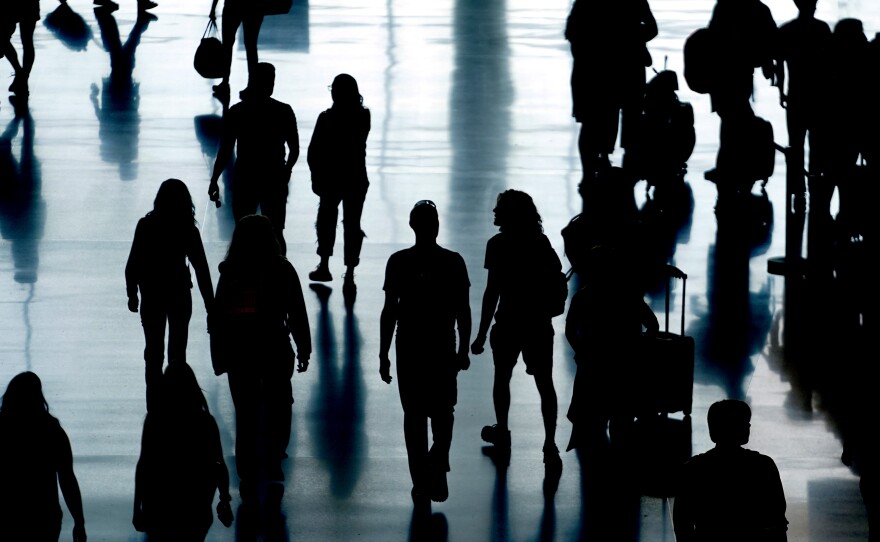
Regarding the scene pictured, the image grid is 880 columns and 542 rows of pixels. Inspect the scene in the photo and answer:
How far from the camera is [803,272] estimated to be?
44.0 feet

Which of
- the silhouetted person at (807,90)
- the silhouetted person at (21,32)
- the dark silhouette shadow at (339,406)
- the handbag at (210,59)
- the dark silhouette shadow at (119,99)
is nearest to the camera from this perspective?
the dark silhouette shadow at (339,406)

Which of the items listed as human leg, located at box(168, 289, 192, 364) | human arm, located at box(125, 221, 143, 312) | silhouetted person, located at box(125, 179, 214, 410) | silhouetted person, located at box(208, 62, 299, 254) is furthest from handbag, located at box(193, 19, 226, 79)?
human arm, located at box(125, 221, 143, 312)

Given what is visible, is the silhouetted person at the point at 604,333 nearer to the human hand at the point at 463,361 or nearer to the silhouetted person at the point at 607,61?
the human hand at the point at 463,361

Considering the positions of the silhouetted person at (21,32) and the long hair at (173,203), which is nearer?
the long hair at (173,203)

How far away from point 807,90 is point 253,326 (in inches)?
277

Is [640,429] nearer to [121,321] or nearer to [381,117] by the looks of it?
[121,321]

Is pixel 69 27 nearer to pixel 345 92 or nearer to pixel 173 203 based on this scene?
pixel 345 92

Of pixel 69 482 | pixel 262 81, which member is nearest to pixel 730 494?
pixel 69 482

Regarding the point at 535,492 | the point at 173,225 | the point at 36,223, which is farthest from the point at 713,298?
the point at 36,223

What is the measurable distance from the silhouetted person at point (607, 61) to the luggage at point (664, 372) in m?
5.77

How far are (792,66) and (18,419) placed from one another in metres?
8.83

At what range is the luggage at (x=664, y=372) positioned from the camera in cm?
996

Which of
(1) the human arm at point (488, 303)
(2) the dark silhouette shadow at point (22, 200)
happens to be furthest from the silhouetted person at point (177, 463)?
(2) the dark silhouette shadow at point (22, 200)

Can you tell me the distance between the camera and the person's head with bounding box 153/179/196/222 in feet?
32.5
